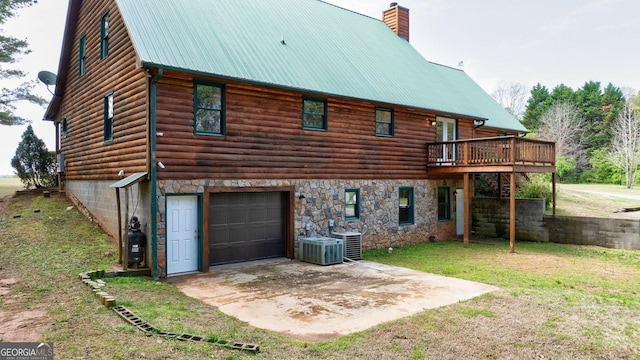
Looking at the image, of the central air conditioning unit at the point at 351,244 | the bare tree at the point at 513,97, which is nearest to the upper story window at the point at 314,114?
the central air conditioning unit at the point at 351,244

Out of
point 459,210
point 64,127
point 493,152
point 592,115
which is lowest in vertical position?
point 459,210

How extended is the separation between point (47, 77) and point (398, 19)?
626 inches

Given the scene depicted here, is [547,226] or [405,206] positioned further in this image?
[547,226]

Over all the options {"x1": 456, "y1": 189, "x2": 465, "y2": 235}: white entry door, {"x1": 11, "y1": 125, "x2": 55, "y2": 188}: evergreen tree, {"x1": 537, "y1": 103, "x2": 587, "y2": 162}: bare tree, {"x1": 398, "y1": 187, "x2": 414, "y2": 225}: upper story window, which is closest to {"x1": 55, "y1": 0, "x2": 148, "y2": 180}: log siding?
{"x1": 11, "y1": 125, "x2": 55, "y2": 188}: evergreen tree

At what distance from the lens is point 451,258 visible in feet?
42.8

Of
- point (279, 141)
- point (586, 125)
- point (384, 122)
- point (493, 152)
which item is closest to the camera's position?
point (279, 141)

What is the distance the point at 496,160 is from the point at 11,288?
13.8 meters

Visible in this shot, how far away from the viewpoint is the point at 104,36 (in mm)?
12602

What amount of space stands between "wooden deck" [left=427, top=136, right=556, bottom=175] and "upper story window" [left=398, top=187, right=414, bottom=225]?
4.42 feet

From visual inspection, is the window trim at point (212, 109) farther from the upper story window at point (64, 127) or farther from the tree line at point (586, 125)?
the tree line at point (586, 125)

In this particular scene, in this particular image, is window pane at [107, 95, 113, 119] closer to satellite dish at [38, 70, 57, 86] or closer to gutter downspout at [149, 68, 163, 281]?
gutter downspout at [149, 68, 163, 281]

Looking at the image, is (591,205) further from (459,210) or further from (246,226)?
(246,226)

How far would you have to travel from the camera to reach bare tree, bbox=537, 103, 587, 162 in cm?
4181

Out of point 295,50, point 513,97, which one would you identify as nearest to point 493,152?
point 295,50
